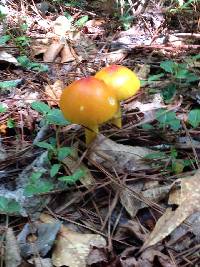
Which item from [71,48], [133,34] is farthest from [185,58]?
[71,48]

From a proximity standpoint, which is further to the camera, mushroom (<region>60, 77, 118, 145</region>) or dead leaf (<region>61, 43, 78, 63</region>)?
dead leaf (<region>61, 43, 78, 63</region>)

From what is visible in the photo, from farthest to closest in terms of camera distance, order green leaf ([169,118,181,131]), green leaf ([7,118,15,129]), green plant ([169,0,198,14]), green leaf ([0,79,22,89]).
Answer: green plant ([169,0,198,14]) < green leaf ([0,79,22,89]) < green leaf ([7,118,15,129]) < green leaf ([169,118,181,131])

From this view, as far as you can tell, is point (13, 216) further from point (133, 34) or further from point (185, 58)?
point (133, 34)

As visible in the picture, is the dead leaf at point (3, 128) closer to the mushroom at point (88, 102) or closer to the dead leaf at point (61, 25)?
the mushroom at point (88, 102)

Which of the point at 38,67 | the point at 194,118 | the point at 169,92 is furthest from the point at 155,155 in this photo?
the point at 38,67

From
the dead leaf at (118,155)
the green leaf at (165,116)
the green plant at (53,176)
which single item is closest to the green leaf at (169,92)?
the green leaf at (165,116)

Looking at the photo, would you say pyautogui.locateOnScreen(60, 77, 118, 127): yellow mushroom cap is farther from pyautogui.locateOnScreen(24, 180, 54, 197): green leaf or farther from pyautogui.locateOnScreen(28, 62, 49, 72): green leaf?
pyautogui.locateOnScreen(28, 62, 49, 72): green leaf

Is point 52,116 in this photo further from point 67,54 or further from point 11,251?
point 67,54

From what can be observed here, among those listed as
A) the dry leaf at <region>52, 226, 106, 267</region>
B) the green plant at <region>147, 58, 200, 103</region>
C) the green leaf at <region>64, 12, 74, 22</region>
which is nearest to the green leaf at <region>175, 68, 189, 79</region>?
the green plant at <region>147, 58, 200, 103</region>
